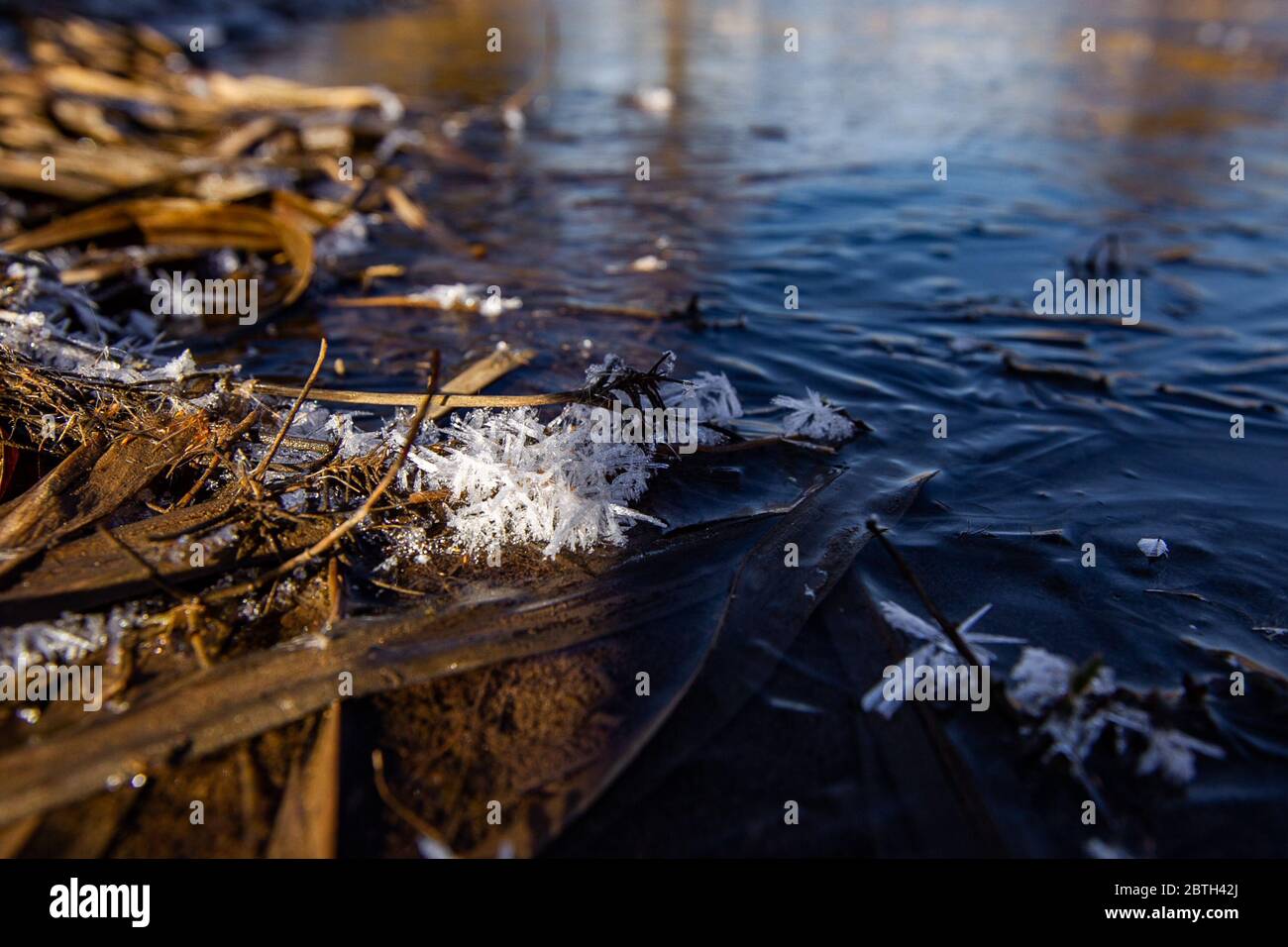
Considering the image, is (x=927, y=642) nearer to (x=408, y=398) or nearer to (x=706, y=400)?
(x=706, y=400)

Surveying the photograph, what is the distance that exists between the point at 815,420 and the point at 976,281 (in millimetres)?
2801

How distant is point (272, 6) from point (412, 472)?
23.6m

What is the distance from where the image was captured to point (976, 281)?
232 inches

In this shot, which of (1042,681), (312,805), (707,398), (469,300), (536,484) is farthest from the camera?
(469,300)

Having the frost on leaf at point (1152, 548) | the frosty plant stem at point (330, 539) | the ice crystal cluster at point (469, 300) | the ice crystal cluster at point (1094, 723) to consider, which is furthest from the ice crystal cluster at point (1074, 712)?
the ice crystal cluster at point (469, 300)

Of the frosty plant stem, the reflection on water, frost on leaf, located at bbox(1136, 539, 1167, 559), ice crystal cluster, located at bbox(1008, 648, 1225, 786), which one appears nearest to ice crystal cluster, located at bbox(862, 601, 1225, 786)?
ice crystal cluster, located at bbox(1008, 648, 1225, 786)

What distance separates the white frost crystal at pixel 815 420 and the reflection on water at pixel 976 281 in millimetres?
247

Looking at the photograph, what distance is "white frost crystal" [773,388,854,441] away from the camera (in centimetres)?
380

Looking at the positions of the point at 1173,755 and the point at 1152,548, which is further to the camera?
the point at 1152,548

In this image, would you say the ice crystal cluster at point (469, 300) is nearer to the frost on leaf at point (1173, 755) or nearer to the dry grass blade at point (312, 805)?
the dry grass blade at point (312, 805)

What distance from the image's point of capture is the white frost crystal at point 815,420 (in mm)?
3799

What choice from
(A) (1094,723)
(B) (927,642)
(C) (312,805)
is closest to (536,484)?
(C) (312,805)
